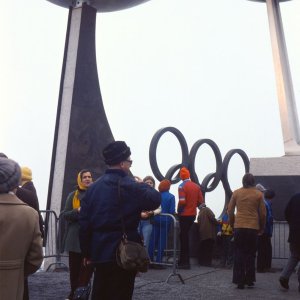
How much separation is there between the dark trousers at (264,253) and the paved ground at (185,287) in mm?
568

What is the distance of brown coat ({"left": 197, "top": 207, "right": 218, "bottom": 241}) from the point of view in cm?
1105

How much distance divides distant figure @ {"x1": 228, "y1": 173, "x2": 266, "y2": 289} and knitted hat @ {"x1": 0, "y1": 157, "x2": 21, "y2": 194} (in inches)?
186

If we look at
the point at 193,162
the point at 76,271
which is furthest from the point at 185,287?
the point at 193,162

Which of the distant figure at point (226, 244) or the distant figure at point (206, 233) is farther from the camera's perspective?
the distant figure at point (206, 233)

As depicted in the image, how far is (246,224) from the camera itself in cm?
781

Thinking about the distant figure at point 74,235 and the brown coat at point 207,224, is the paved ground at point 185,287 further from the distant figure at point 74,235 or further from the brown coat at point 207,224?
the brown coat at point 207,224

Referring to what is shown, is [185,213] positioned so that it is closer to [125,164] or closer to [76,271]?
[76,271]

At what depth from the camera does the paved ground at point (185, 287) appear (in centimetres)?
718

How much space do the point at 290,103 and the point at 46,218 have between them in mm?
5951

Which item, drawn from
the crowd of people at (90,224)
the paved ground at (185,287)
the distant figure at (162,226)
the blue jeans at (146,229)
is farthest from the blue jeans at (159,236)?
the crowd of people at (90,224)

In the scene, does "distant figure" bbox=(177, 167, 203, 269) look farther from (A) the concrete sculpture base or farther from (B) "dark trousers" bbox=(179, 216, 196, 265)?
(A) the concrete sculpture base

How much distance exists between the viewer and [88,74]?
1214 centimetres

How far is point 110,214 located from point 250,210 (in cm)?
395

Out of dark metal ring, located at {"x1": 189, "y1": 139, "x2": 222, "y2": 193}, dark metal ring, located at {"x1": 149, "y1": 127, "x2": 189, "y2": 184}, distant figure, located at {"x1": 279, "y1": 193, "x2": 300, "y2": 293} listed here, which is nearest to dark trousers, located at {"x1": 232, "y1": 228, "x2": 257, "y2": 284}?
distant figure, located at {"x1": 279, "y1": 193, "x2": 300, "y2": 293}
